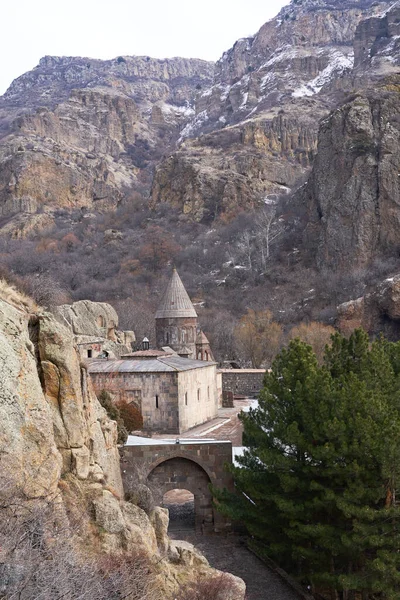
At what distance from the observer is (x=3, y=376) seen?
8.53 m

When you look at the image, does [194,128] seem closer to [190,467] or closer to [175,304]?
[175,304]

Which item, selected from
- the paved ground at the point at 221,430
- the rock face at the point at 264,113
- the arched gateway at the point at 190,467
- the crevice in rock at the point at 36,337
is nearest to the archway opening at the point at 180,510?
the arched gateway at the point at 190,467

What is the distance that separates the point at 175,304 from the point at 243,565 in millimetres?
18403

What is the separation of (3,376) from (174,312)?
76.7 ft

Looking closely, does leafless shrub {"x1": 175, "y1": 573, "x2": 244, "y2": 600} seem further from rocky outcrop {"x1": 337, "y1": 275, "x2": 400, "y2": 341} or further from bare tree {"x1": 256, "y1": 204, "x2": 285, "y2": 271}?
bare tree {"x1": 256, "y1": 204, "x2": 285, "y2": 271}

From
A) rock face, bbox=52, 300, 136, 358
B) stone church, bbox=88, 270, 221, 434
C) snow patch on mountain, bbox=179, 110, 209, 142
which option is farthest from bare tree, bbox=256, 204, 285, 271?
snow patch on mountain, bbox=179, 110, 209, 142

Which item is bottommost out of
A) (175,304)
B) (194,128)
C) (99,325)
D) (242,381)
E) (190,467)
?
(190,467)

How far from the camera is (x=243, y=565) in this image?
14.6 m

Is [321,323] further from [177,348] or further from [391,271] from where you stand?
[177,348]

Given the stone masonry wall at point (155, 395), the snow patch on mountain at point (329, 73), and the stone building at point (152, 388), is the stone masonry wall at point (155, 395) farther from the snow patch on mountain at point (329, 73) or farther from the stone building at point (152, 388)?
the snow patch on mountain at point (329, 73)

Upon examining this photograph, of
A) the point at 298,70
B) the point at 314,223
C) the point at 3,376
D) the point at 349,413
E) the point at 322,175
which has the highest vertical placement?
the point at 298,70

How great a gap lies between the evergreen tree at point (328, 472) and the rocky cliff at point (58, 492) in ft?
9.49

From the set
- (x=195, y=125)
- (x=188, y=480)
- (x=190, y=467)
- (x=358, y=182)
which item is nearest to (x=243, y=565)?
(x=188, y=480)

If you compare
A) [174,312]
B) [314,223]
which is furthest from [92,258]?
A: [174,312]
